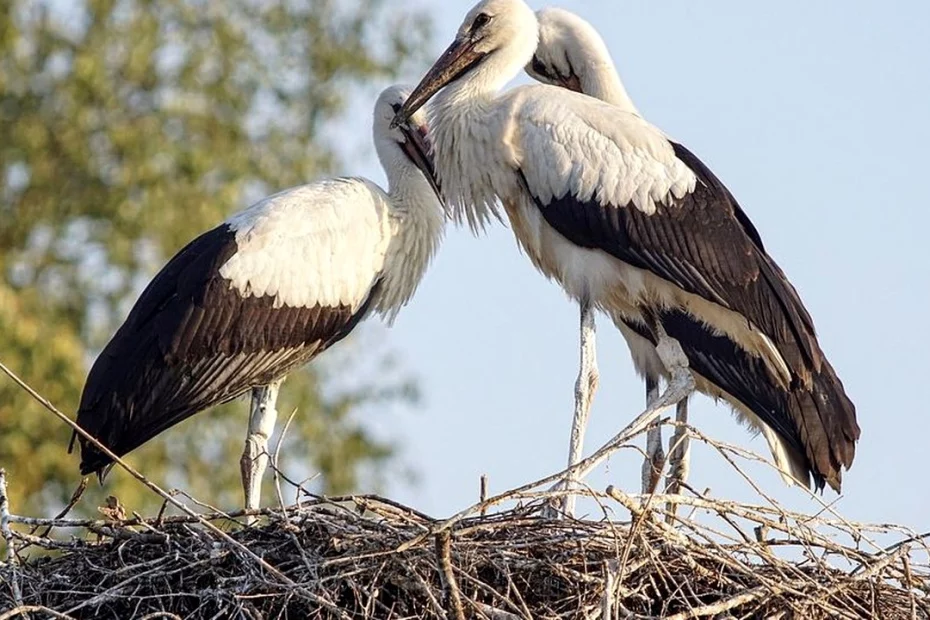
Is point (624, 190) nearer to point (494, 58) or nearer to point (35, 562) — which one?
point (494, 58)

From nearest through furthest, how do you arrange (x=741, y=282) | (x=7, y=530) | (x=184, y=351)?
(x=7, y=530) < (x=741, y=282) < (x=184, y=351)

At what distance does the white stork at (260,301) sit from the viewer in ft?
29.1

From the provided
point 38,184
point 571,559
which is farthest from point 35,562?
point 38,184

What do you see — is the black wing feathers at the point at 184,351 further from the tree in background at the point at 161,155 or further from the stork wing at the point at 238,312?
the tree in background at the point at 161,155

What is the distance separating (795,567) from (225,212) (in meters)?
7.59

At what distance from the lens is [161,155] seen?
14.5m

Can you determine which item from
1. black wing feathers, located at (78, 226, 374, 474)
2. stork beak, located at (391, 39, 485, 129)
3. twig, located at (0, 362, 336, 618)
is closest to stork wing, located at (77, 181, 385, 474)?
black wing feathers, located at (78, 226, 374, 474)

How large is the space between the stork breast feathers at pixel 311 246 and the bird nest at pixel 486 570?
2.06 meters

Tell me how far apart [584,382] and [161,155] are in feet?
20.7

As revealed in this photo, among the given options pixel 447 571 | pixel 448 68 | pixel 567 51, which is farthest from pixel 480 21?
pixel 447 571

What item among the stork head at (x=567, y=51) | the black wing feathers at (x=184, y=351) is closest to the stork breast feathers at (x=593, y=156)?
the stork head at (x=567, y=51)

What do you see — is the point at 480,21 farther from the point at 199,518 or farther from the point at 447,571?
the point at 447,571

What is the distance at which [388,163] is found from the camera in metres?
9.84

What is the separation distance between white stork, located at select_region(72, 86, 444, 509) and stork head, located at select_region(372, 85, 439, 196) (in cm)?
1
